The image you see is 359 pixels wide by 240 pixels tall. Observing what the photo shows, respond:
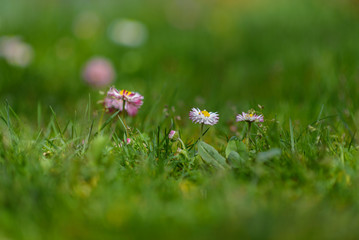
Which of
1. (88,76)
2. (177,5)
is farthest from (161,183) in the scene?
(177,5)

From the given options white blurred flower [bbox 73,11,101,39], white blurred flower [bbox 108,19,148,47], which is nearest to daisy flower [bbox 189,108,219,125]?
white blurred flower [bbox 108,19,148,47]

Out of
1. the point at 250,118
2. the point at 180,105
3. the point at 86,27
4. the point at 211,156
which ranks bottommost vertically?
the point at 86,27

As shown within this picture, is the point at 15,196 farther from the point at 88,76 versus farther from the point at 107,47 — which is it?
the point at 107,47

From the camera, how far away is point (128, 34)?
176 inches

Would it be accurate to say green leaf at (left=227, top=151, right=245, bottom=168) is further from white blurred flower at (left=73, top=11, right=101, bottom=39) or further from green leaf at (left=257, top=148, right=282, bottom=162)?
white blurred flower at (left=73, top=11, right=101, bottom=39)

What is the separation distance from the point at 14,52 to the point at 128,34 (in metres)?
1.30

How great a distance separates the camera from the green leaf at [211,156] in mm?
1667

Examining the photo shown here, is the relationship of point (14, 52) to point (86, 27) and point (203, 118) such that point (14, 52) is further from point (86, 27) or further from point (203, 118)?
point (203, 118)

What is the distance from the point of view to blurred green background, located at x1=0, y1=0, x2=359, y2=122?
9.42ft

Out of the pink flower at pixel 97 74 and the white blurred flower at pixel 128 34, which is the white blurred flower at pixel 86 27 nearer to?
the white blurred flower at pixel 128 34

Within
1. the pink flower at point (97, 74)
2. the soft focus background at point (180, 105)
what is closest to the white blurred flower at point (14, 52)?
the soft focus background at point (180, 105)

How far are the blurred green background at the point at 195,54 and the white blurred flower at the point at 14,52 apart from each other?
0.25 ft

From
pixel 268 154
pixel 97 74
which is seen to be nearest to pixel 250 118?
pixel 268 154

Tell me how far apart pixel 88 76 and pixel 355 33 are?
2621mm
